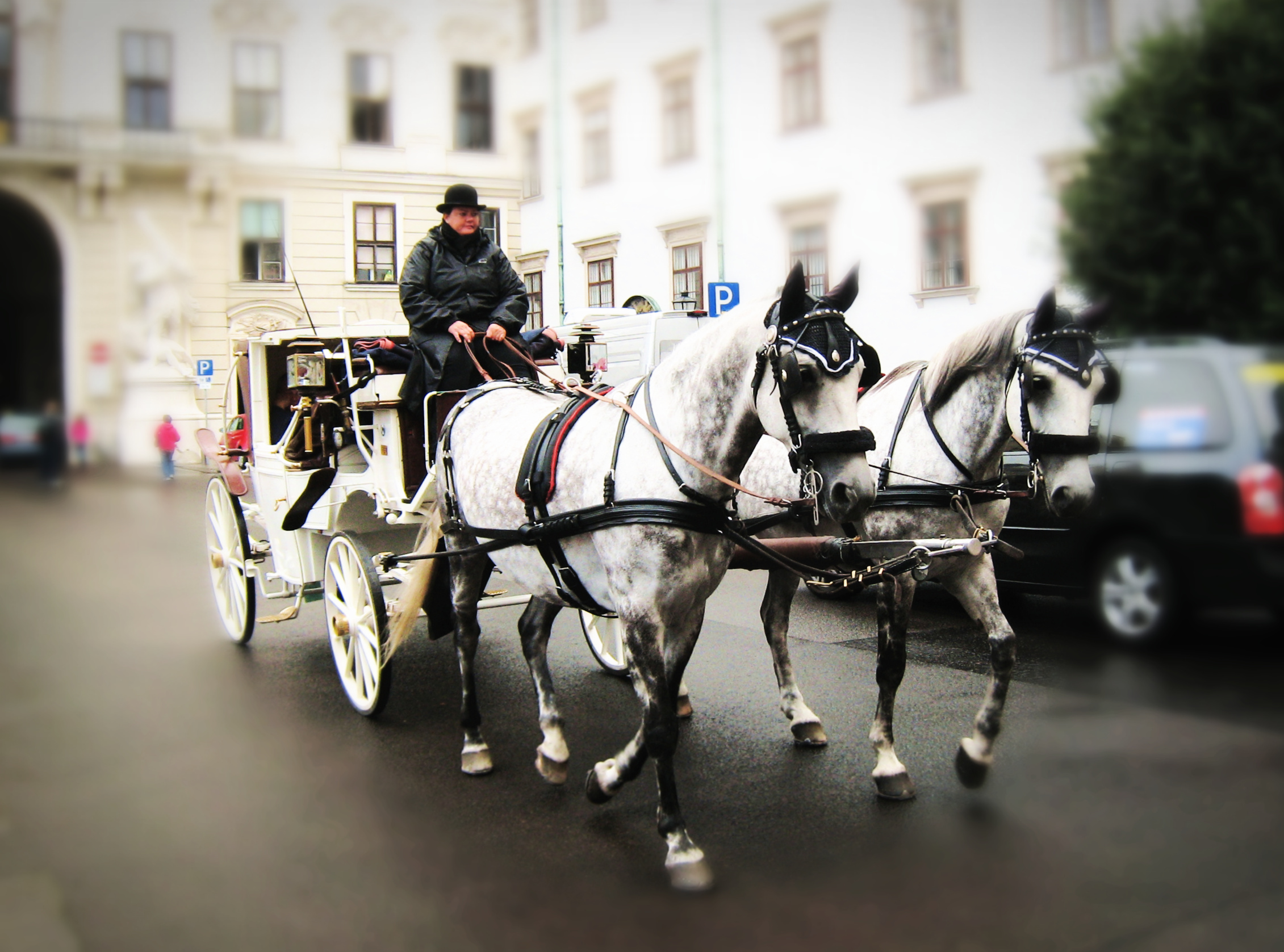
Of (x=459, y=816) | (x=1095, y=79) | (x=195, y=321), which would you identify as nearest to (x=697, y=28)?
(x=1095, y=79)

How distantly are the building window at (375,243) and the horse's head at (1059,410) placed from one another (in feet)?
5.00

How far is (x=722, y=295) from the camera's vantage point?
1.72 metres

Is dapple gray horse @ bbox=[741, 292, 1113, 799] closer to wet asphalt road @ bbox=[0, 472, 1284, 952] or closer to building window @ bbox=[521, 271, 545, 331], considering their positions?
wet asphalt road @ bbox=[0, 472, 1284, 952]

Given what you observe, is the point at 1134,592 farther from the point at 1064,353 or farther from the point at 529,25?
the point at 1064,353

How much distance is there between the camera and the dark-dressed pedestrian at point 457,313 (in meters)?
4.13

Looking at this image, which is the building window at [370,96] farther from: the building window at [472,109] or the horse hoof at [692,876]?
the horse hoof at [692,876]

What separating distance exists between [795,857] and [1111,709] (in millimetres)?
1862

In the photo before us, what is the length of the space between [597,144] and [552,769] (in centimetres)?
276

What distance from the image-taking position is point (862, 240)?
115 cm

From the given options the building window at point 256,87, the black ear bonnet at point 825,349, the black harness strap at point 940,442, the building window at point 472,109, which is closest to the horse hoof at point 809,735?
the black harness strap at point 940,442

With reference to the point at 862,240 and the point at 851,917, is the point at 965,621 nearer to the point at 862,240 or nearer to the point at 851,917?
the point at 851,917

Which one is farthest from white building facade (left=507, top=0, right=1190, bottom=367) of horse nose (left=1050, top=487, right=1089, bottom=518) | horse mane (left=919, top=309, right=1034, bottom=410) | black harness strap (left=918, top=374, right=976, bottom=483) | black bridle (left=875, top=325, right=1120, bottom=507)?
black harness strap (left=918, top=374, right=976, bottom=483)

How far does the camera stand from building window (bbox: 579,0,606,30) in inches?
46.3

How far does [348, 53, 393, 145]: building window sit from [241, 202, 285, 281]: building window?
14 centimetres
